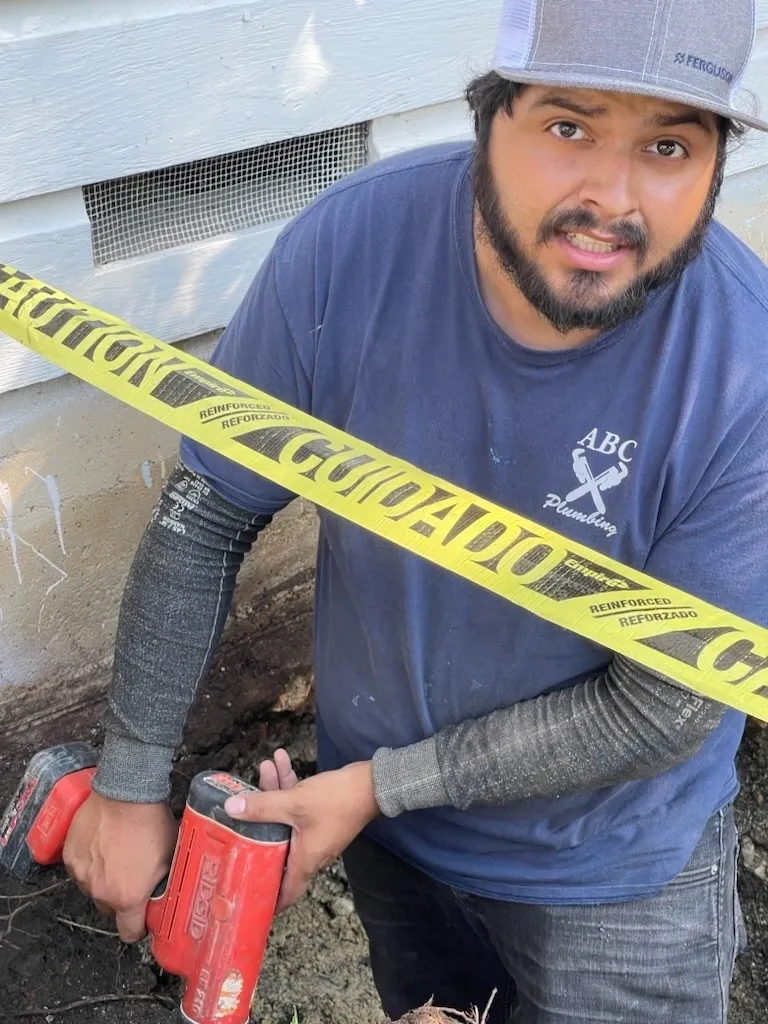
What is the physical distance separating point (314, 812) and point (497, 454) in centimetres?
73

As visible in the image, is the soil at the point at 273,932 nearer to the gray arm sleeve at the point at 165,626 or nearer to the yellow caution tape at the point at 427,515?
the gray arm sleeve at the point at 165,626

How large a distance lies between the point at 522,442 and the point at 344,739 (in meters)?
0.81

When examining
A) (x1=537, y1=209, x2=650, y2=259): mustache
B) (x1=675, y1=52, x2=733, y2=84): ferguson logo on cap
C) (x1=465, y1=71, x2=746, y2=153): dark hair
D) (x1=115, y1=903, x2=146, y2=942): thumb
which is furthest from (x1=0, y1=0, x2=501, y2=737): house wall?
(x1=675, y1=52, x2=733, y2=84): ferguson logo on cap

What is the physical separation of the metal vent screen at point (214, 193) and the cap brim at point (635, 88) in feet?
3.96

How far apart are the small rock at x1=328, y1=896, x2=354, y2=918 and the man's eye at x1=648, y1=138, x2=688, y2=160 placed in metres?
2.46

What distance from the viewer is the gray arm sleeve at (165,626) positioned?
214 centimetres

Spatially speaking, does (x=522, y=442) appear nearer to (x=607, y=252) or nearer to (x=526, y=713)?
(x=607, y=252)

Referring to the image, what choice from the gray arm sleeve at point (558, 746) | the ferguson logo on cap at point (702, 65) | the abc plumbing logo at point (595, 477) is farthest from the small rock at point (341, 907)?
the ferguson logo on cap at point (702, 65)

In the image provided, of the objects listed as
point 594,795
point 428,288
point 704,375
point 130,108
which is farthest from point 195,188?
point 594,795

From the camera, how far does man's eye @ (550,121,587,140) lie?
1.71m

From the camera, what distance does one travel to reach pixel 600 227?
1.73 meters

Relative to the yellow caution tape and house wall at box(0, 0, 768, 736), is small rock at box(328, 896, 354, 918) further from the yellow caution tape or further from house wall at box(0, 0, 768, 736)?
the yellow caution tape

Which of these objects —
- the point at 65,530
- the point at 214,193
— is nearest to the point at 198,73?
the point at 214,193

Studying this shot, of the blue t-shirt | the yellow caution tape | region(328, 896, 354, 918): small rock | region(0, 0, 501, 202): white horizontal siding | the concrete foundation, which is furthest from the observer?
region(328, 896, 354, 918): small rock
